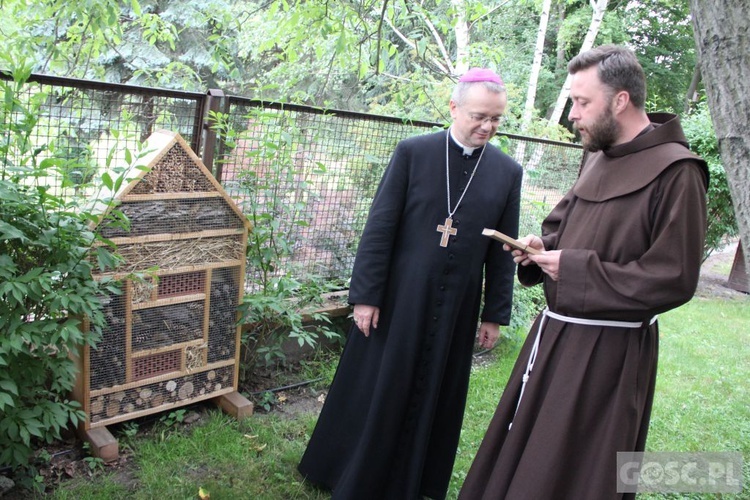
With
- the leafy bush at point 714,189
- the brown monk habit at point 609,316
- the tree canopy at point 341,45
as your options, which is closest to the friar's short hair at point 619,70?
the brown monk habit at point 609,316

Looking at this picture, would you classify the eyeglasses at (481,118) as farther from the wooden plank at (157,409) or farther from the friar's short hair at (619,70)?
the wooden plank at (157,409)

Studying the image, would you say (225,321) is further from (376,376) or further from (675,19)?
(675,19)

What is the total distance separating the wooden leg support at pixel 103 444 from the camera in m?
3.17

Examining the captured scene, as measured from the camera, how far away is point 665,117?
103 inches

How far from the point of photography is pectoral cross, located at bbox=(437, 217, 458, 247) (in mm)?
2982

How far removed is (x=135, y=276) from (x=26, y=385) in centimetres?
71

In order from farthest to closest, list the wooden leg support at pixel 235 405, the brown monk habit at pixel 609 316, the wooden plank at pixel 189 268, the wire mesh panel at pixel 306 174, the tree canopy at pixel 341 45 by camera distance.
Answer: the tree canopy at pixel 341 45, the wire mesh panel at pixel 306 174, the wooden leg support at pixel 235 405, the wooden plank at pixel 189 268, the brown monk habit at pixel 609 316

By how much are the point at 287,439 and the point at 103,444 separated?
1.01 meters

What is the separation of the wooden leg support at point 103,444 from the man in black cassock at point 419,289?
45.6 inches

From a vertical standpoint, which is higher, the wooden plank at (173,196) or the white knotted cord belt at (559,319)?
the wooden plank at (173,196)

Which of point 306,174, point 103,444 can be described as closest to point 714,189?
point 306,174

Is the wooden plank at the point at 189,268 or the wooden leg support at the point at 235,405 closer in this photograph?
the wooden plank at the point at 189,268

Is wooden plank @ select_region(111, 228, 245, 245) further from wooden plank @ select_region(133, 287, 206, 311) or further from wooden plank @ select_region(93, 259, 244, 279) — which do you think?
wooden plank @ select_region(133, 287, 206, 311)

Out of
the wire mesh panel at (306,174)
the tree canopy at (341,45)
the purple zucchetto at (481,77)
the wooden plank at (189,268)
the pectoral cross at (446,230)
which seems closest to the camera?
the purple zucchetto at (481,77)
